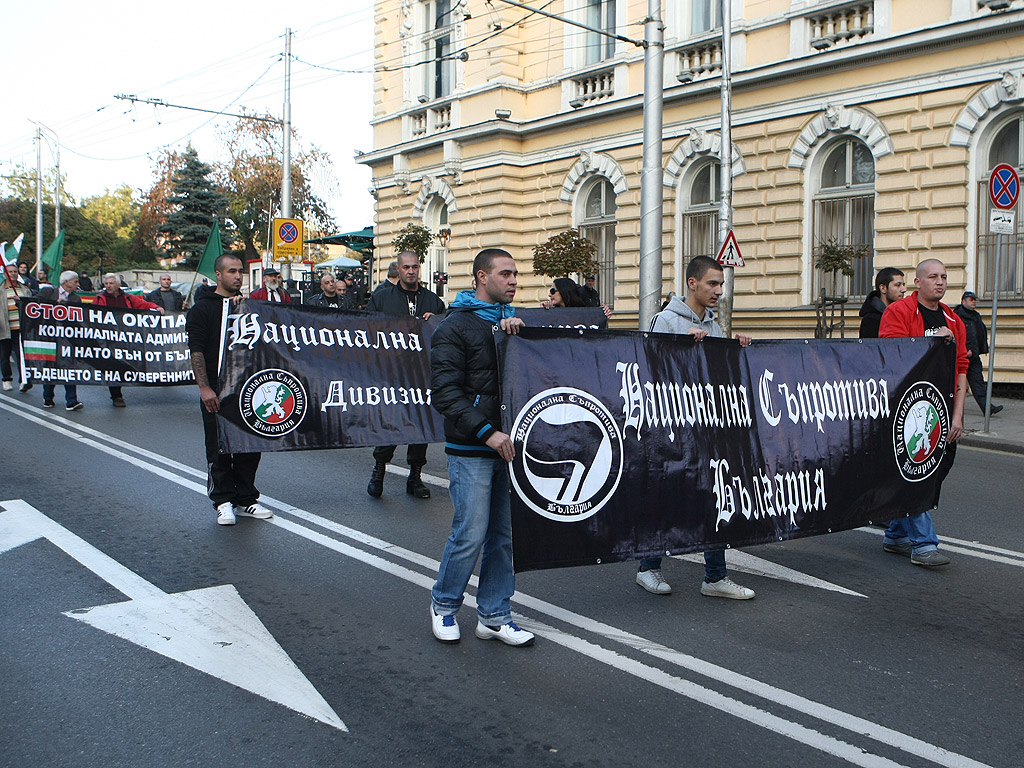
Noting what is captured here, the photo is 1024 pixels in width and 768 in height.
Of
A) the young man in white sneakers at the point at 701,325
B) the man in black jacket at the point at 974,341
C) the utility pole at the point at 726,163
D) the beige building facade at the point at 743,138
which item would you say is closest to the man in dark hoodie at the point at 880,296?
the young man in white sneakers at the point at 701,325

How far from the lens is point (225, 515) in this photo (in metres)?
7.48

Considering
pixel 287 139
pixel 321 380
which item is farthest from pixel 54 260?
pixel 321 380

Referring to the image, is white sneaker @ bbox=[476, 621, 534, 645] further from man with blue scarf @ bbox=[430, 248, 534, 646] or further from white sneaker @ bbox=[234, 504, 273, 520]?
white sneaker @ bbox=[234, 504, 273, 520]

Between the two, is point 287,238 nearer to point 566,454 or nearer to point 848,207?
point 848,207

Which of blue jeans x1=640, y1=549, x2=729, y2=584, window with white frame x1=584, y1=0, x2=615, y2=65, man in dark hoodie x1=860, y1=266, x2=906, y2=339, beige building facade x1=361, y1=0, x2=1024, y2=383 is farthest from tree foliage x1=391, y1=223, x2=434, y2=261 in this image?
blue jeans x1=640, y1=549, x2=729, y2=584

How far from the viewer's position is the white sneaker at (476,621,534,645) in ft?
15.9

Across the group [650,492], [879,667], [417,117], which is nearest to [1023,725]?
[879,667]

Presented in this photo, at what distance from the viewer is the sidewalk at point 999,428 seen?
40.3 feet

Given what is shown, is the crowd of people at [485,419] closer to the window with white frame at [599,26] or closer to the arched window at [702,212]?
the arched window at [702,212]

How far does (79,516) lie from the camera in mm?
7637

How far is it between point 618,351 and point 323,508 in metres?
3.73

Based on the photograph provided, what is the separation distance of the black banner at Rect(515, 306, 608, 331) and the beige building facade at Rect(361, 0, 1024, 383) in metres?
5.45

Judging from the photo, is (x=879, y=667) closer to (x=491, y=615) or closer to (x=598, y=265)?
(x=491, y=615)

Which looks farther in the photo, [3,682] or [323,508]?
[323,508]
